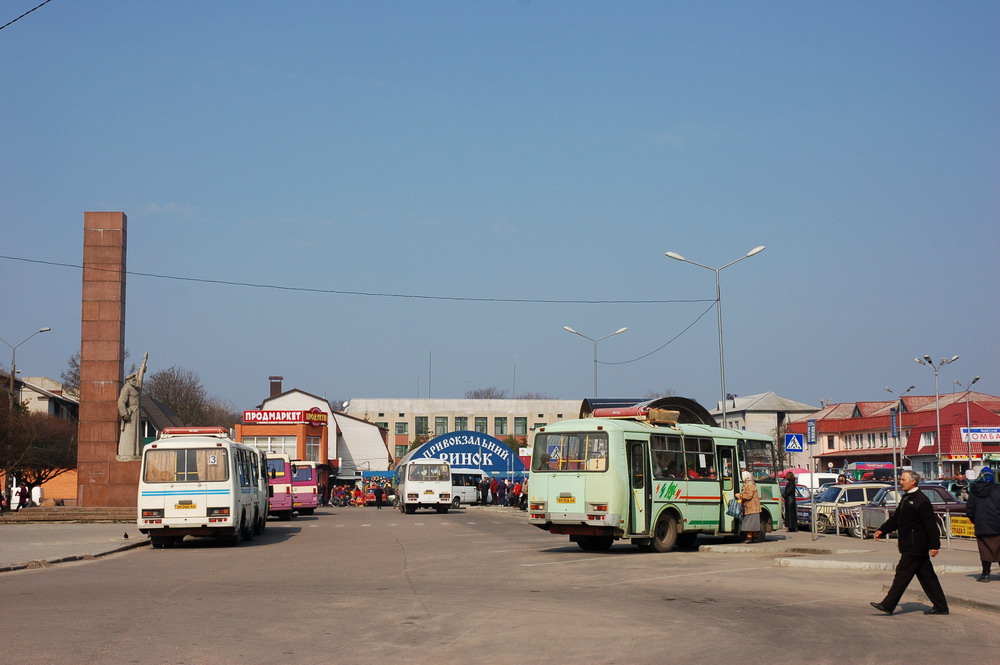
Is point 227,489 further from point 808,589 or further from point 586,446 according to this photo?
point 808,589

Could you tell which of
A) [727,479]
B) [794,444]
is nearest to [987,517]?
[727,479]

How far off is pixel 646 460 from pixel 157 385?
9037 cm

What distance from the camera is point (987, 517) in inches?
601

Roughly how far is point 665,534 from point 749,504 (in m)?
2.50

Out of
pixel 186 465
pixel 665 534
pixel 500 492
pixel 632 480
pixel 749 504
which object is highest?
pixel 186 465

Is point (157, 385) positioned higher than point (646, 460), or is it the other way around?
point (157, 385)

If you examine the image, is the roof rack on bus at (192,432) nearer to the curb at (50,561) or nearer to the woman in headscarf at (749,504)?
the curb at (50,561)

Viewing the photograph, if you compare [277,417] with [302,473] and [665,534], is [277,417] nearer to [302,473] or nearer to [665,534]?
[302,473]

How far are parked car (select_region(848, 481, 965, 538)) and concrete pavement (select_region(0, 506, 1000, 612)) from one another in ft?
1.89

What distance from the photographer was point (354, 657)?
374 inches

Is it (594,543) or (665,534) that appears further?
(594,543)

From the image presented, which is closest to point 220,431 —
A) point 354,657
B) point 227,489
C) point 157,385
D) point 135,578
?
point 227,489

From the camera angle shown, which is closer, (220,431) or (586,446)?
(586,446)

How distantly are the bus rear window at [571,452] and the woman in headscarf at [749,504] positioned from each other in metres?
4.14
